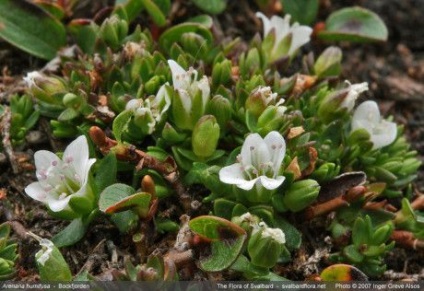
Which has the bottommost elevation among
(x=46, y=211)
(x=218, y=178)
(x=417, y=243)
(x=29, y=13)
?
(x=417, y=243)

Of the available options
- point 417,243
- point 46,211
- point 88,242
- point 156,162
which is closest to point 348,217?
point 417,243

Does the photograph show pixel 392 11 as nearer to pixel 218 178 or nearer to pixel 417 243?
pixel 417 243

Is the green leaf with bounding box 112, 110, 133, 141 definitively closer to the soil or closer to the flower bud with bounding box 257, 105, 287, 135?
the soil

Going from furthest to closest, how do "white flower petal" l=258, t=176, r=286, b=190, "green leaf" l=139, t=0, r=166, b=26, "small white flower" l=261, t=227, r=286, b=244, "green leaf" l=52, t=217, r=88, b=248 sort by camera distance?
1. "green leaf" l=139, t=0, r=166, b=26
2. "green leaf" l=52, t=217, r=88, b=248
3. "white flower petal" l=258, t=176, r=286, b=190
4. "small white flower" l=261, t=227, r=286, b=244

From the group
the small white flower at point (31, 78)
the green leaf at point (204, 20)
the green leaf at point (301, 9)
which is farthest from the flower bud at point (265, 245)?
the green leaf at point (301, 9)

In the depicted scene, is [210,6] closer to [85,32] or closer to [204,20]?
[204,20]

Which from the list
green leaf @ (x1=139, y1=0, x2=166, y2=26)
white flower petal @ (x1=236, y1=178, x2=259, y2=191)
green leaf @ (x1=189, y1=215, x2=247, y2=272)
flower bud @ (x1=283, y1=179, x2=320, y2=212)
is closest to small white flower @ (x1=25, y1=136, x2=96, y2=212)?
green leaf @ (x1=189, y1=215, x2=247, y2=272)
